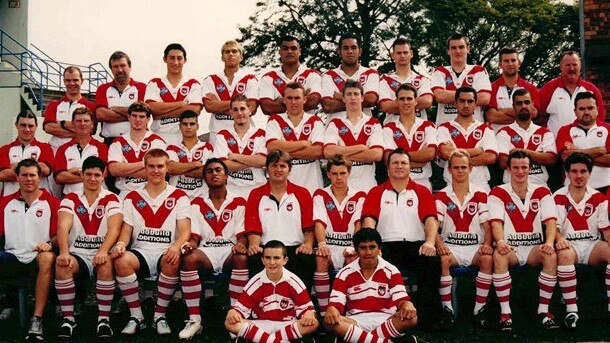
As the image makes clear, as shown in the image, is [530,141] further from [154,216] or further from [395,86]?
[154,216]

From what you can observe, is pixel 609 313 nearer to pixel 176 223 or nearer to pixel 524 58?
pixel 176 223

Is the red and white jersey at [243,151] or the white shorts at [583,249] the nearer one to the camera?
the white shorts at [583,249]

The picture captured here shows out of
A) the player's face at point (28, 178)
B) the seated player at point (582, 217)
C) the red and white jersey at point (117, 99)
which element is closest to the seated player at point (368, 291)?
the seated player at point (582, 217)

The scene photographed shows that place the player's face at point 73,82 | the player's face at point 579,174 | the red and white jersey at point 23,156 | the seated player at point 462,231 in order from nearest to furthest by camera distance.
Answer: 1. the seated player at point 462,231
2. the player's face at point 579,174
3. the red and white jersey at point 23,156
4. the player's face at point 73,82

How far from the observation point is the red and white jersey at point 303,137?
7168mm

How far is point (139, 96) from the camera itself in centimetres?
768

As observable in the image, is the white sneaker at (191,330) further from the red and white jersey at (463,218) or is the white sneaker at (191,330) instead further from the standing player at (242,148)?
the red and white jersey at (463,218)

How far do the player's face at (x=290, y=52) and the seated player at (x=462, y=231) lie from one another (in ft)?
6.93

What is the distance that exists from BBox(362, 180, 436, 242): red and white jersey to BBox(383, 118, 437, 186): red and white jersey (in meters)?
0.59

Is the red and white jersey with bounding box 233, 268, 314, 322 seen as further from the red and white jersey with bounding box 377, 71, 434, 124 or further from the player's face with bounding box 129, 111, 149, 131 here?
the red and white jersey with bounding box 377, 71, 434, 124

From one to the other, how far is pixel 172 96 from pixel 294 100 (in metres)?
1.40

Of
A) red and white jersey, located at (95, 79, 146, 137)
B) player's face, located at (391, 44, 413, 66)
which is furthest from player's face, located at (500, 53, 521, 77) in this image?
red and white jersey, located at (95, 79, 146, 137)

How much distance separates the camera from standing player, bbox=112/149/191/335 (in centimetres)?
609

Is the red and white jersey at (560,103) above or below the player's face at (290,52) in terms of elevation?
below
